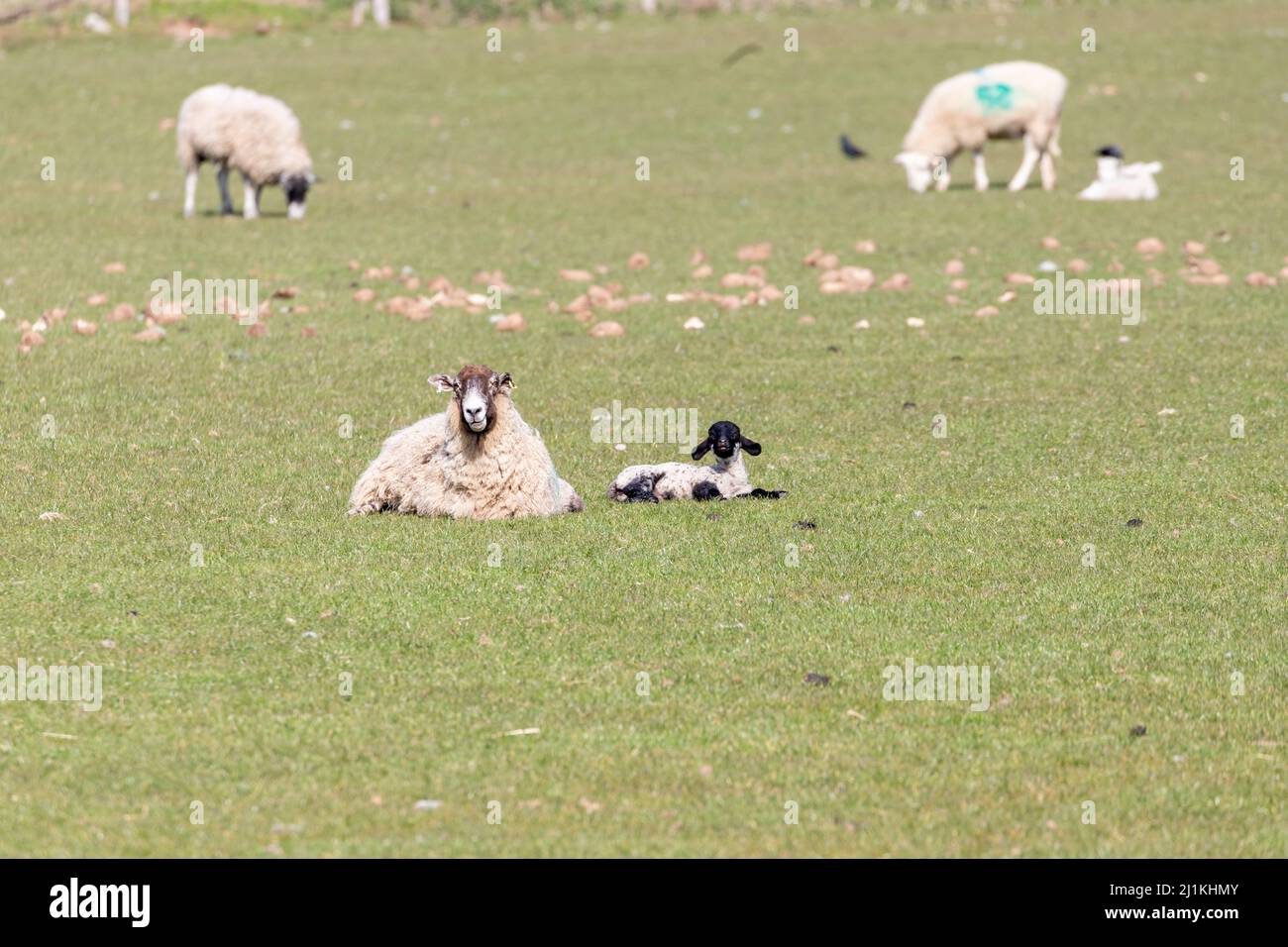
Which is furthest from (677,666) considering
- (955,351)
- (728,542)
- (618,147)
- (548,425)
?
(618,147)

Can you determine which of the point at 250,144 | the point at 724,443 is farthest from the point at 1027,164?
the point at 724,443

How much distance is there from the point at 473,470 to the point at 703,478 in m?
1.69

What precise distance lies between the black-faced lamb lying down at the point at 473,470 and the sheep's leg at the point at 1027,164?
21.7m

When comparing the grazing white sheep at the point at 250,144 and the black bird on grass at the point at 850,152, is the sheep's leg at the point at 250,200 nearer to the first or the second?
the grazing white sheep at the point at 250,144

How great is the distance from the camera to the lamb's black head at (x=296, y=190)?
2988 cm

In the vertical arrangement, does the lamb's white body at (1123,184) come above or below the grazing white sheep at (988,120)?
below

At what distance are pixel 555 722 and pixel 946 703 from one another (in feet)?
6.54

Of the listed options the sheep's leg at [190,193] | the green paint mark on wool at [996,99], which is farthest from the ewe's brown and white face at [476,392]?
the green paint mark on wool at [996,99]

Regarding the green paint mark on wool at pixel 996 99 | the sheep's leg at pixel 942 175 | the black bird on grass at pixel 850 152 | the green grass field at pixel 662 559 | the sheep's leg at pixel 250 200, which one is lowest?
the green grass field at pixel 662 559

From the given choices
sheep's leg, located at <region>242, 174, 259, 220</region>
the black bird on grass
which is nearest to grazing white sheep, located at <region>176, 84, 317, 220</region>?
sheep's leg, located at <region>242, 174, 259, 220</region>

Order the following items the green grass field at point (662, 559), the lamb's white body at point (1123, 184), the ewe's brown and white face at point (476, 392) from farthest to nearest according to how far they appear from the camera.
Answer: the lamb's white body at point (1123, 184) → the ewe's brown and white face at point (476, 392) → the green grass field at point (662, 559)

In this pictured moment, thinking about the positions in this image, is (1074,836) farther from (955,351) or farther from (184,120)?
(184,120)

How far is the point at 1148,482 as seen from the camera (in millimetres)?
14297

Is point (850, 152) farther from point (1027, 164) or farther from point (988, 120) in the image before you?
point (1027, 164)
